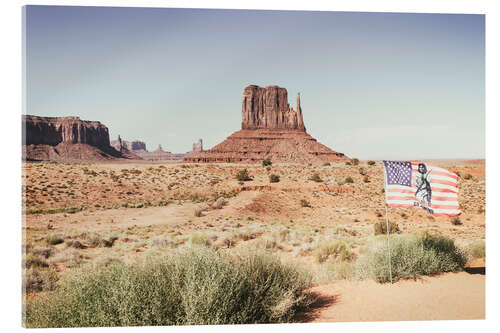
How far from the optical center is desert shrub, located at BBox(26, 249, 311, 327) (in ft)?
13.1

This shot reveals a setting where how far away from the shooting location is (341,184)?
95.7 feet

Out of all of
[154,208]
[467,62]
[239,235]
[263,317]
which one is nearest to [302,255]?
[239,235]

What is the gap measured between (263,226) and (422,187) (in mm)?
9994

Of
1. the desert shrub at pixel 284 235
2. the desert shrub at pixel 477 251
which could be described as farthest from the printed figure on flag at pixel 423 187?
the desert shrub at pixel 284 235

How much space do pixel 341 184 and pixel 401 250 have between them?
23.3 meters

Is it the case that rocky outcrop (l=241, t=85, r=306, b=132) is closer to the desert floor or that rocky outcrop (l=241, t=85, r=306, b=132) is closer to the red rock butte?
the red rock butte

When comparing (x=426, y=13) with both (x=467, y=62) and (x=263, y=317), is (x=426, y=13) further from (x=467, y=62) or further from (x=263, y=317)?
(x=263, y=317)

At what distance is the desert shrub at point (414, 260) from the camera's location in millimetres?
6199

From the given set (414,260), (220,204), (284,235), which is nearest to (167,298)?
(414,260)

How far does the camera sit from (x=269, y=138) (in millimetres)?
94688

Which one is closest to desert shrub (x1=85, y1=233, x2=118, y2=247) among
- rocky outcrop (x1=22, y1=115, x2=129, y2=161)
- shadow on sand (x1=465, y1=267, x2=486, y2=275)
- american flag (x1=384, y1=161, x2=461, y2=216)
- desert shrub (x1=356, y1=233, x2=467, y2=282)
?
desert shrub (x1=356, y1=233, x2=467, y2=282)

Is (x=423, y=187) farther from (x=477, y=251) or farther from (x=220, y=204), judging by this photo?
(x=220, y=204)

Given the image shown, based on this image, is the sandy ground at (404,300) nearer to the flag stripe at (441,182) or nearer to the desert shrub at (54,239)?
the flag stripe at (441,182)

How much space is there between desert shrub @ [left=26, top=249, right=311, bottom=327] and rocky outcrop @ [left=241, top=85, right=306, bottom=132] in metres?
101
